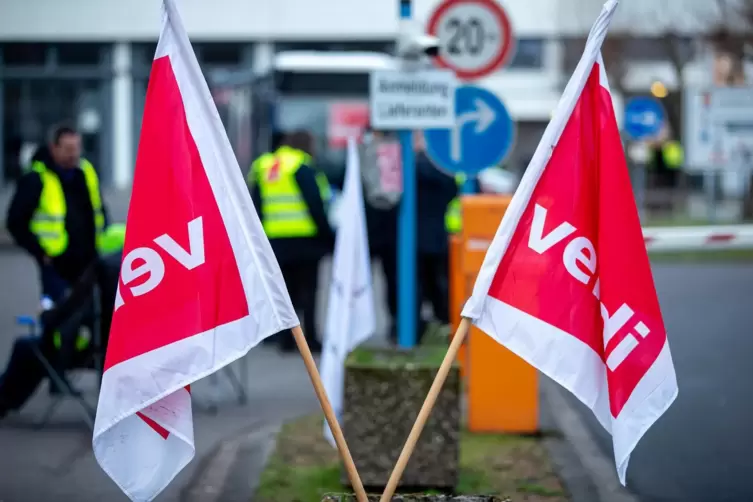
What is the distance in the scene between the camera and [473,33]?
1092 cm

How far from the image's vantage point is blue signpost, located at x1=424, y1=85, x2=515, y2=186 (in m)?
10.2

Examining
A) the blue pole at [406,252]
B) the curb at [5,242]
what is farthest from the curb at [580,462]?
the curb at [5,242]

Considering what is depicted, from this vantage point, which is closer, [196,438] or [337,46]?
[196,438]

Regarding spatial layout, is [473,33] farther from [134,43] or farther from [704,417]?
[134,43]

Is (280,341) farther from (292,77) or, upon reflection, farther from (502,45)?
(292,77)

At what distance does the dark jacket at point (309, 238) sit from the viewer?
41.8ft

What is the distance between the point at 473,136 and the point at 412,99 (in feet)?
6.43

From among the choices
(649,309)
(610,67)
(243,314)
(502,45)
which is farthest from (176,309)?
(610,67)

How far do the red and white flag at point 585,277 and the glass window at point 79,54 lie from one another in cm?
3921

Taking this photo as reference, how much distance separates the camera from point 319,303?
17.2 m

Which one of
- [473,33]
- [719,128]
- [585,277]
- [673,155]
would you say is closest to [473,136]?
[473,33]

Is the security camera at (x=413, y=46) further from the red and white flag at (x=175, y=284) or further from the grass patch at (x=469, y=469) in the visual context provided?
the red and white flag at (x=175, y=284)

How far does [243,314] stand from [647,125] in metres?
25.3

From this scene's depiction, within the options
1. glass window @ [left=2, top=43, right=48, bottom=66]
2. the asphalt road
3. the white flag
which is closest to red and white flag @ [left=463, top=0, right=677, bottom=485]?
the asphalt road
